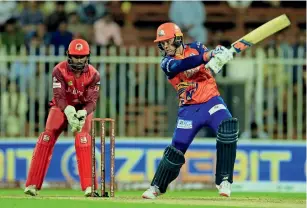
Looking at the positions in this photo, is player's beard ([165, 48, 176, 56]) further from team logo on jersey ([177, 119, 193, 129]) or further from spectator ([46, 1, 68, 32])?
spectator ([46, 1, 68, 32])

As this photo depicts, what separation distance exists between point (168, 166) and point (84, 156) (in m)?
1.25

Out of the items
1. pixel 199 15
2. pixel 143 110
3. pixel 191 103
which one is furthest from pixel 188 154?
pixel 191 103

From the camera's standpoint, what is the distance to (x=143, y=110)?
18391 mm

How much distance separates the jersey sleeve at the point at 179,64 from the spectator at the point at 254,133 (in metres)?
5.27

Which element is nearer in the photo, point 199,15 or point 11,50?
point 11,50

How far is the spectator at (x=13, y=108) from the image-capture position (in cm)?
1822

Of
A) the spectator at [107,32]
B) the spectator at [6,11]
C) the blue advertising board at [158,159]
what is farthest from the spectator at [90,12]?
the blue advertising board at [158,159]

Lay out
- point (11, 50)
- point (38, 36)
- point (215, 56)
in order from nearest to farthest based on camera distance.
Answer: point (215, 56) → point (11, 50) → point (38, 36)

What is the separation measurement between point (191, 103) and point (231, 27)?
7517 mm

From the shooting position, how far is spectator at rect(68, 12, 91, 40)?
65.0 ft

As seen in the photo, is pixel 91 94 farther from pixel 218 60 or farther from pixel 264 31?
pixel 264 31

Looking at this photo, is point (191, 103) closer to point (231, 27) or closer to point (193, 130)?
point (193, 130)

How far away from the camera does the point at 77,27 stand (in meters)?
19.9

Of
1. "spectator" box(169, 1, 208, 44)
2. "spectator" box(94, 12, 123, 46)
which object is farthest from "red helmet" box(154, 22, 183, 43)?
"spectator" box(94, 12, 123, 46)
